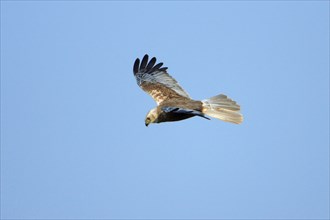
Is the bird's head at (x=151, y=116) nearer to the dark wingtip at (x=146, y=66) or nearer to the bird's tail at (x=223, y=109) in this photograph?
the bird's tail at (x=223, y=109)

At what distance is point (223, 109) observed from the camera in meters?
12.8

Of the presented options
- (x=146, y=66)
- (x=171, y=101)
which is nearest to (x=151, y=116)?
(x=171, y=101)

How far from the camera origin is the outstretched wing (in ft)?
47.4

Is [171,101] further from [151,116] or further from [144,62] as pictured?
[144,62]

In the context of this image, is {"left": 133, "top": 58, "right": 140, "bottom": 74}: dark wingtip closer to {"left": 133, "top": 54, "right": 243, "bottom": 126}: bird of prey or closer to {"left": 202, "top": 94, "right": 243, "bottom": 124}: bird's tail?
{"left": 133, "top": 54, "right": 243, "bottom": 126}: bird of prey

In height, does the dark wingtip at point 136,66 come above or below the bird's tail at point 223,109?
above

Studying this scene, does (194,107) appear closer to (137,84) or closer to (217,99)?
(217,99)

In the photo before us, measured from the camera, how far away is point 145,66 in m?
15.8

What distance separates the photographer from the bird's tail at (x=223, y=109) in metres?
12.3

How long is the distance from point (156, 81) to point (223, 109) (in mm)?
2998

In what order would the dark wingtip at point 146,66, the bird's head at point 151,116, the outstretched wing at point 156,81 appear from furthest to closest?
the dark wingtip at point 146,66
the outstretched wing at point 156,81
the bird's head at point 151,116

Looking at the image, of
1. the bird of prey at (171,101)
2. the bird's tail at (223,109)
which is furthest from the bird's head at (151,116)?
the bird's tail at (223,109)

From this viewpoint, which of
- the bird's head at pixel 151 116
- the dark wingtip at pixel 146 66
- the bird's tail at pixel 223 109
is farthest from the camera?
the dark wingtip at pixel 146 66

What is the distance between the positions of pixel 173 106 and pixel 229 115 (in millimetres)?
1195
